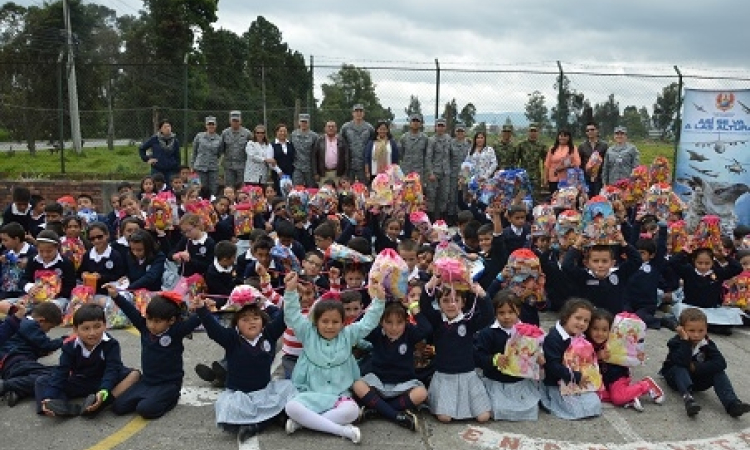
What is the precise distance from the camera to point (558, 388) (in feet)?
17.5

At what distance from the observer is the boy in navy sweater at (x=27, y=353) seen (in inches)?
207

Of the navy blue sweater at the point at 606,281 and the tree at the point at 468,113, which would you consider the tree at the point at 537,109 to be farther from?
the navy blue sweater at the point at 606,281

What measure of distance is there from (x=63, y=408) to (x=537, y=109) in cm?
1074

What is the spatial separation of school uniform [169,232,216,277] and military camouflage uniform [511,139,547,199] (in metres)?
5.80

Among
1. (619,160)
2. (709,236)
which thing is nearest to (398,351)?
(709,236)

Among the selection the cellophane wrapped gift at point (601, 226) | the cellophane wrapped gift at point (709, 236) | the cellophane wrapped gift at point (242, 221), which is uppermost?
the cellophane wrapped gift at point (601, 226)

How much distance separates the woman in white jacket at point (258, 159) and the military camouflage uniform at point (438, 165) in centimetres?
276

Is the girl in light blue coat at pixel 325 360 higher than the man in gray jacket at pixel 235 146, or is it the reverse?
the man in gray jacket at pixel 235 146

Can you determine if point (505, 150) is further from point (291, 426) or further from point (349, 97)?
point (291, 426)

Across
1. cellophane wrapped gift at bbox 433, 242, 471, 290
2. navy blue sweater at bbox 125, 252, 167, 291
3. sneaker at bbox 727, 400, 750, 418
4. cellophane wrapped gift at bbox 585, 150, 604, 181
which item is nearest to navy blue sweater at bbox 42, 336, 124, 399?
navy blue sweater at bbox 125, 252, 167, 291

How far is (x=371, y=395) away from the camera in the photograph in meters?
5.02

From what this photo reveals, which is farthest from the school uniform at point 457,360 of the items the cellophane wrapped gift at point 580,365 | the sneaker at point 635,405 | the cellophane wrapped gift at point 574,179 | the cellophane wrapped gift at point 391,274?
the cellophane wrapped gift at point 574,179

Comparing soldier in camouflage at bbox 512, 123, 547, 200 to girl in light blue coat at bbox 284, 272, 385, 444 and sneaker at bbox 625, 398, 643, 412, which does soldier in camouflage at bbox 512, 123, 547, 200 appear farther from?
girl in light blue coat at bbox 284, 272, 385, 444

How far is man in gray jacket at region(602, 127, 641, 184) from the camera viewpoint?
1102 cm
